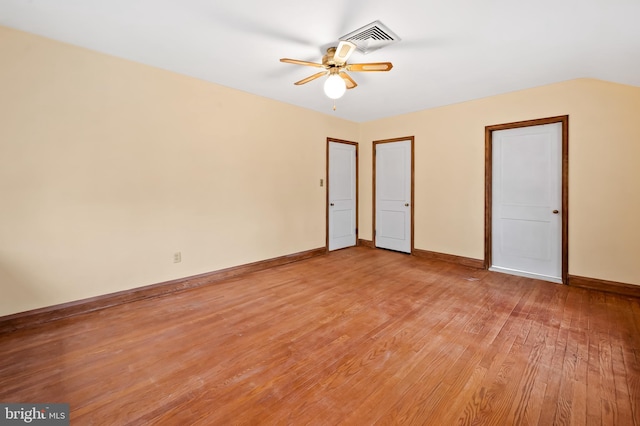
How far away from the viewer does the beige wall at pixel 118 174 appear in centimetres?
247

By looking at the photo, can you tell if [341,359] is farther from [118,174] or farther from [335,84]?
[118,174]

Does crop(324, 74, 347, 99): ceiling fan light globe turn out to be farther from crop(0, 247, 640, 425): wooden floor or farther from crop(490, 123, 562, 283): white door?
crop(490, 123, 562, 283): white door

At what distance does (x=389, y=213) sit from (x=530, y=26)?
11.7ft

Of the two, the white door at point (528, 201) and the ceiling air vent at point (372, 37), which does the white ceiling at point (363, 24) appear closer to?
the ceiling air vent at point (372, 37)

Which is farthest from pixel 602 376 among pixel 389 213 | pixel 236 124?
pixel 236 124

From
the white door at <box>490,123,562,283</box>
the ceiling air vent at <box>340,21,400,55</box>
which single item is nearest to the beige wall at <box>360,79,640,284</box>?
the white door at <box>490,123,562,283</box>

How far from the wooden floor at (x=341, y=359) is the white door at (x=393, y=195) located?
2080 millimetres

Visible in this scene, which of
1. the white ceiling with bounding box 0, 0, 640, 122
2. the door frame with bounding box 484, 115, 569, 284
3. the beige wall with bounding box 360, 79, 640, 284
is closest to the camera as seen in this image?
the white ceiling with bounding box 0, 0, 640, 122

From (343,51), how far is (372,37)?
306 mm

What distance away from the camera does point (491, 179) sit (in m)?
4.23

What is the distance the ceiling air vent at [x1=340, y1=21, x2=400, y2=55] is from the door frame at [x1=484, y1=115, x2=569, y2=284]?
8.22 feet

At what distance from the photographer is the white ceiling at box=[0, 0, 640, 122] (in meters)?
2.10

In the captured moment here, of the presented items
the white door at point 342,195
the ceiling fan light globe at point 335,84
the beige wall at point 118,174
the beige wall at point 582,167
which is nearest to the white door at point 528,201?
the beige wall at point 582,167

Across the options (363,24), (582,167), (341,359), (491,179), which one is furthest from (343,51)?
(582,167)
